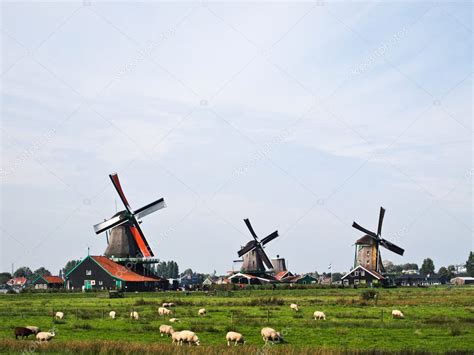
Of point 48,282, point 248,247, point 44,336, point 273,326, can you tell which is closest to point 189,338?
point 44,336

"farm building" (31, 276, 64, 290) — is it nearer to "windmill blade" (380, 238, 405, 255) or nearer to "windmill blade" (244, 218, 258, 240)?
"windmill blade" (244, 218, 258, 240)

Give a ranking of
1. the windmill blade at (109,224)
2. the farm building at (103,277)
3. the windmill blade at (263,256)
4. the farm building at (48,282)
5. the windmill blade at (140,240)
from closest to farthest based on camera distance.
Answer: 1. the farm building at (103,277)
2. the windmill blade at (109,224)
3. the windmill blade at (140,240)
4. the farm building at (48,282)
5. the windmill blade at (263,256)

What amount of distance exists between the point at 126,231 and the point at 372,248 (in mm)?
48548

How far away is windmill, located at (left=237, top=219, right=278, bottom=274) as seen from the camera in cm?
12312

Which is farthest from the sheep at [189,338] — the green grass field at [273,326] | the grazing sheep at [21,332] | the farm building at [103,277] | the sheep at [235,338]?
the farm building at [103,277]

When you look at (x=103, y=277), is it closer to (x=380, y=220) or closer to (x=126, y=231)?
(x=126, y=231)

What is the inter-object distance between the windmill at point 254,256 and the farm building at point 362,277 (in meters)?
15.8

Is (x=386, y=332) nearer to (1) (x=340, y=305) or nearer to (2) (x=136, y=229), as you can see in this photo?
(1) (x=340, y=305)

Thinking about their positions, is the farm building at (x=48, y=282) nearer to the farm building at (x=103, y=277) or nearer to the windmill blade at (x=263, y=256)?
the farm building at (x=103, y=277)

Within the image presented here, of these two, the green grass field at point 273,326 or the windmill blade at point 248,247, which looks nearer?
the green grass field at point 273,326

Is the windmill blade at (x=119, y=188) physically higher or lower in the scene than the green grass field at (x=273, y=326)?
higher

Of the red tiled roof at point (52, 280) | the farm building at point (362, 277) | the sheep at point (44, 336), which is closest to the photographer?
the sheep at point (44, 336)

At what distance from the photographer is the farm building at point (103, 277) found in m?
89.2

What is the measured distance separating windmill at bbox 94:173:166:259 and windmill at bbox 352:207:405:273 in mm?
42782
